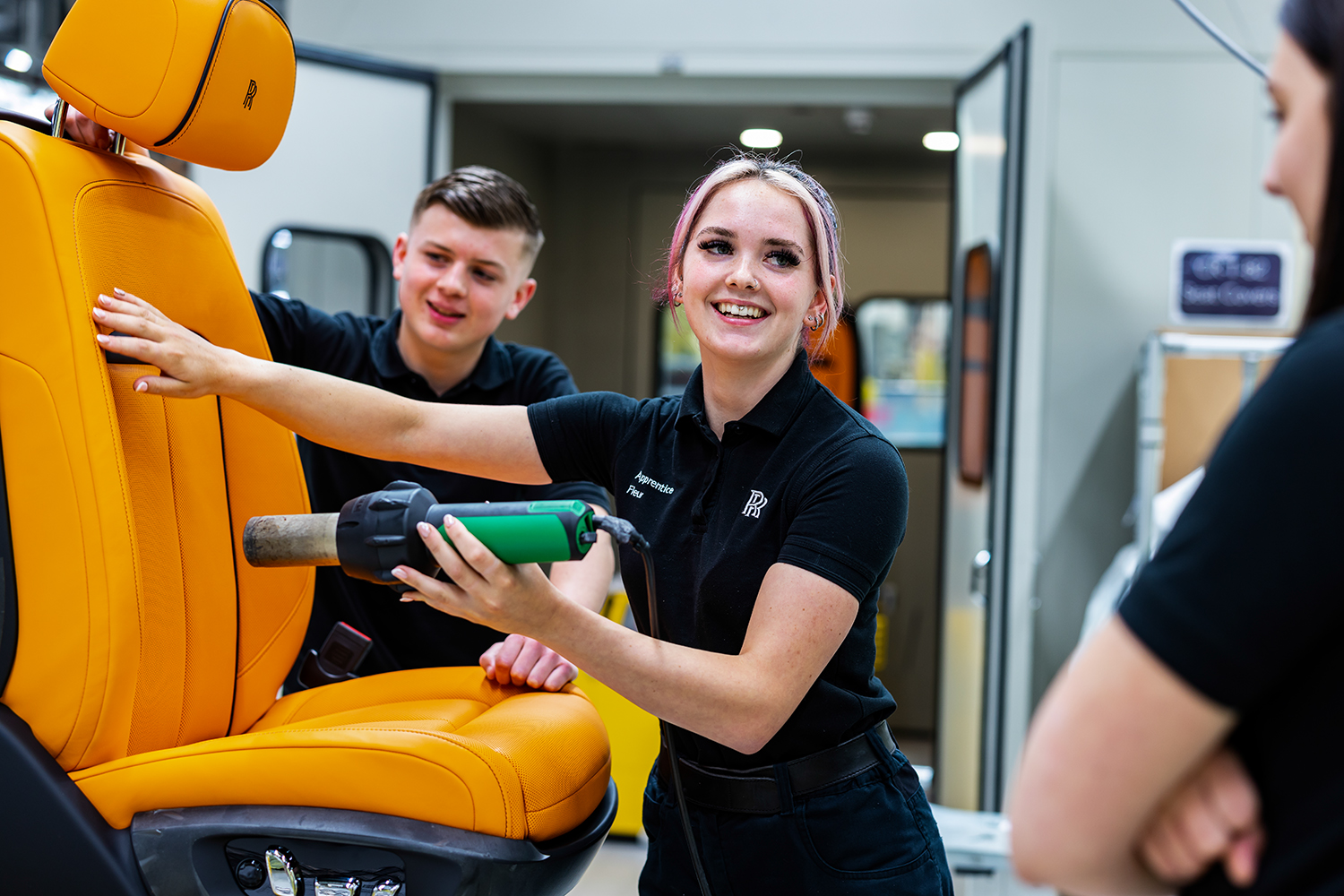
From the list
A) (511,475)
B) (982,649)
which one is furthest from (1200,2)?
(511,475)

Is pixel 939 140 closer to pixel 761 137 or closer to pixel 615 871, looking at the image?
pixel 761 137

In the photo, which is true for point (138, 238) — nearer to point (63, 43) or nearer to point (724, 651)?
point (63, 43)

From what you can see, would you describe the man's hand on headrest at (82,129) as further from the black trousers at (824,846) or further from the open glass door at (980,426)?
the open glass door at (980,426)

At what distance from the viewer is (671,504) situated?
130 cm

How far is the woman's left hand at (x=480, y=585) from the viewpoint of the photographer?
988 millimetres

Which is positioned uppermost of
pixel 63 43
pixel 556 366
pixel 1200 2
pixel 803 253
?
Result: pixel 1200 2

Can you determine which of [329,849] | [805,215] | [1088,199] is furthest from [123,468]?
[1088,199]

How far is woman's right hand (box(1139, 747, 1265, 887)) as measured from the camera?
65 centimetres

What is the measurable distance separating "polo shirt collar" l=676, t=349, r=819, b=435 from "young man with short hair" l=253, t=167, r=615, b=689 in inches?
19.6

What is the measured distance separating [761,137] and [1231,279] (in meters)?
2.66

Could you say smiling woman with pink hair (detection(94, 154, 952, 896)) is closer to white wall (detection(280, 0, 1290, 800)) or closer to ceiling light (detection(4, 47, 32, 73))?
white wall (detection(280, 0, 1290, 800))

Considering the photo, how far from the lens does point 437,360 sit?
→ 6.46ft

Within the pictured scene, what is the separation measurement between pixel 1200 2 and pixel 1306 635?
Answer: 11.9 feet

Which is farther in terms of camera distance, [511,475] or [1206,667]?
[511,475]
